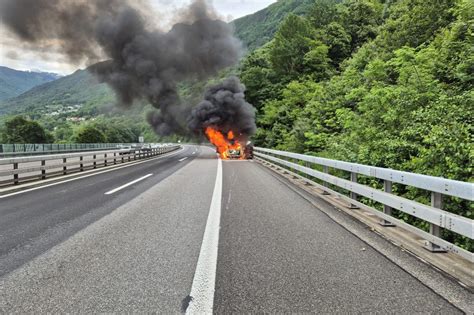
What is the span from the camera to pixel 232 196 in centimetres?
801

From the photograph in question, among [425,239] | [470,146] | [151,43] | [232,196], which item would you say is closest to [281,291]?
[425,239]

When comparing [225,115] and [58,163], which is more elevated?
[225,115]

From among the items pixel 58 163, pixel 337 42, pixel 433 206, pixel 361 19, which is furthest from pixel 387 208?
pixel 361 19

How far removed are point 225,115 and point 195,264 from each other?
30.2 metres

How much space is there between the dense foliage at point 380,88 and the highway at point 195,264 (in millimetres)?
2339

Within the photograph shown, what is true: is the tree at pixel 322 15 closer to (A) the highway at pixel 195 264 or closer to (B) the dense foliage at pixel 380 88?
(B) the dense foliage at pixel 380 88

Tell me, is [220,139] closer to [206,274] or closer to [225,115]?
[225,115]

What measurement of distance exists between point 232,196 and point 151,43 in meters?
36.8

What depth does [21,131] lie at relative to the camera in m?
77.5

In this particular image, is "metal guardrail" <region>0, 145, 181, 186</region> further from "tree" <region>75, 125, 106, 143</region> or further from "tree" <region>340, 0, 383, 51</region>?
"tree" <region>75, 125, 106, 143</region>

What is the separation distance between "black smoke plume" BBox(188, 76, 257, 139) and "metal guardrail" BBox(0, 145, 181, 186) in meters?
5.85

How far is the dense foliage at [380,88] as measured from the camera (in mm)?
7098

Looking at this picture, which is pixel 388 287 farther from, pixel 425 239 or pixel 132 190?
pixel 132 190

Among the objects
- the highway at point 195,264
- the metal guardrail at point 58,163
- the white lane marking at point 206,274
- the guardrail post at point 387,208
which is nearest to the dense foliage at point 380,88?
the guardrail post at point 387,208
